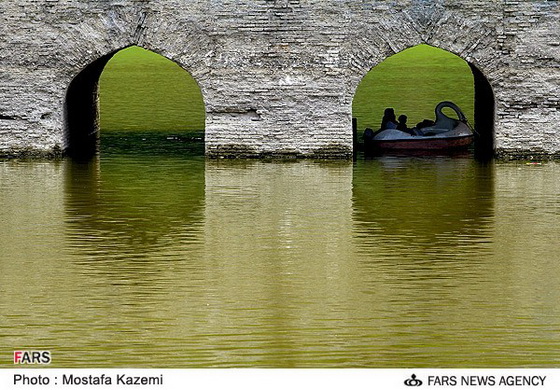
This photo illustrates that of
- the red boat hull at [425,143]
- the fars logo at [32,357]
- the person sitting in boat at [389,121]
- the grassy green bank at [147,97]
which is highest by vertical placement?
the grassy green bank at [147,97]

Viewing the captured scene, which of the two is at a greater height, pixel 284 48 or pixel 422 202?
pixel 284 48

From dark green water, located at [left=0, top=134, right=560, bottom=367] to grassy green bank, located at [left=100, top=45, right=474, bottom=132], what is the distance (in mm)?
6632

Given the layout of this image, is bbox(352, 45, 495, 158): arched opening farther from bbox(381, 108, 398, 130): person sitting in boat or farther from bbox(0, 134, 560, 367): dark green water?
bbox(0, 134, 560, 367): dark green water

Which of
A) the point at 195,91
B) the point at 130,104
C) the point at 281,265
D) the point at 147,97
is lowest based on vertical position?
the point at 281,265

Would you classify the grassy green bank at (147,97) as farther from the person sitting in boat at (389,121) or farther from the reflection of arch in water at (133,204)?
the reflection of arch in water at (133,204)

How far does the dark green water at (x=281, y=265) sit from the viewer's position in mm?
7984

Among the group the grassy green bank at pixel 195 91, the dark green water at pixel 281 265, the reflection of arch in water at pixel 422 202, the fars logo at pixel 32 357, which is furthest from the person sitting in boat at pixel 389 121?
the fars logo at pixel 32 357

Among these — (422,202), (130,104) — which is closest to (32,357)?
(422,202)

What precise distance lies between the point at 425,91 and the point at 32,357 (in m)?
21.5

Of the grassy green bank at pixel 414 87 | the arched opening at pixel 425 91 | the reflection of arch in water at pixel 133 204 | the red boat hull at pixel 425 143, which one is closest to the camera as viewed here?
the reflection of arch in water at pixel 133 204

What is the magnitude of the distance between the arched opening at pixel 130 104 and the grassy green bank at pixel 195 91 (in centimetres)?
2

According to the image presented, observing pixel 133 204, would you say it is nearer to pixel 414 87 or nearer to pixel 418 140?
pixel 418 140

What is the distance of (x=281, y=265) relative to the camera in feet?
33.6

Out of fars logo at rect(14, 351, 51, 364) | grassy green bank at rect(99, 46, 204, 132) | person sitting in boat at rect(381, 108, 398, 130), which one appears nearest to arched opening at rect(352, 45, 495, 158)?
person sitting in boat at rect(381, 108, 398, 130)
